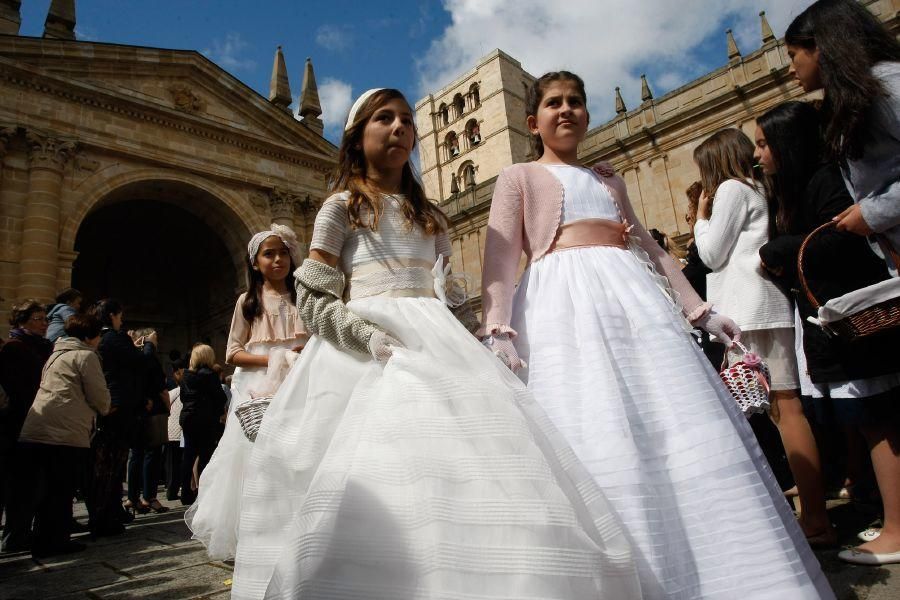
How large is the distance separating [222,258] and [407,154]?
16822mm

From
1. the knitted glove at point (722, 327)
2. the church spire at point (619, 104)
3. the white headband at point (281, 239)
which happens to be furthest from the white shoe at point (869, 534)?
the church spire at point (619, 104)

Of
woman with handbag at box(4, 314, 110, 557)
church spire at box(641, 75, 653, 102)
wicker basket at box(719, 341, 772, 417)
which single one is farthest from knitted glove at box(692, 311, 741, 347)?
church spire at box(641, 75, 653, 102)

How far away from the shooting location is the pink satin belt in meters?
2.10

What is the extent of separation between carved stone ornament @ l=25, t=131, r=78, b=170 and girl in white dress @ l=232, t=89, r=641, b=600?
1376 cm

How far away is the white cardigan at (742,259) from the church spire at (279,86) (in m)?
17.0

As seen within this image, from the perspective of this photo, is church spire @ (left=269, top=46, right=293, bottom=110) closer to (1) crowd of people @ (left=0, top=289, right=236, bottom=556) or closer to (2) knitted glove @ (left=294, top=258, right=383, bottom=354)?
(1) crowd of people @ (left=0, top=289, right=236, bottom=556)

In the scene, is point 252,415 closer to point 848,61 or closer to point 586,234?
point 586,234

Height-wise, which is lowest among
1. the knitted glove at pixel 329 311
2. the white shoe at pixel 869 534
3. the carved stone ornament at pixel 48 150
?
the white shoe at pixel 869 534

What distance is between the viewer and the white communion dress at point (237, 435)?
9.38ft

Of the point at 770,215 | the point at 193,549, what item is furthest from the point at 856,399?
the point at 193,549

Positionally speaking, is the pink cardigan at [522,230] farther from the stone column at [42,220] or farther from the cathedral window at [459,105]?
the cathedral window at [459,105]

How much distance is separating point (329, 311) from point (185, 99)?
52.2 feet

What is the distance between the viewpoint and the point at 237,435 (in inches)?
120

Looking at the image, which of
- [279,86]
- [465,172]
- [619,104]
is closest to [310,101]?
[279,86]
